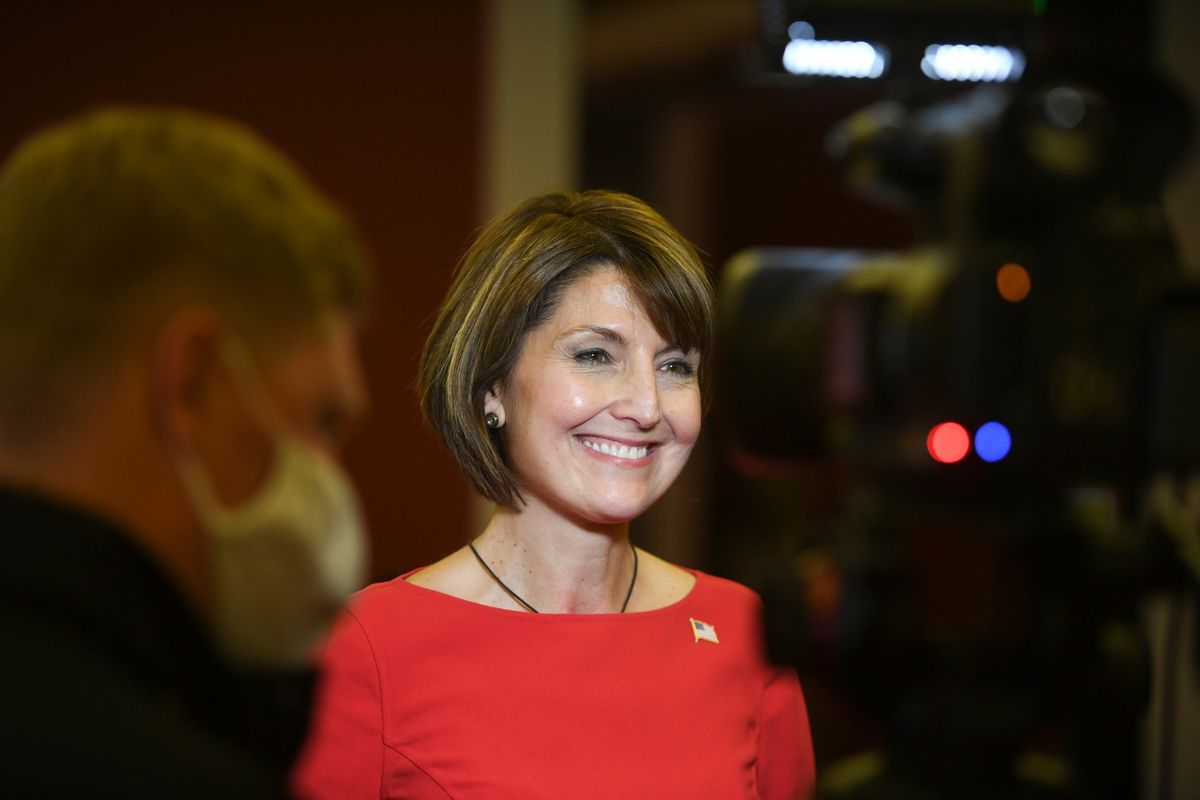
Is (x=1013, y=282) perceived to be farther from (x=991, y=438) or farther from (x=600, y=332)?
(x=600, y=332)

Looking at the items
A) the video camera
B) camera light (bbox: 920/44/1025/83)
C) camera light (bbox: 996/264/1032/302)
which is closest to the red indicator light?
the video camera

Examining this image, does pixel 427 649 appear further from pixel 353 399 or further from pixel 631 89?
pixel 631 89

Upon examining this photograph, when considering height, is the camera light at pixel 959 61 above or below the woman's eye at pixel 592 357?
above

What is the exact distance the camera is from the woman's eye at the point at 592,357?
1234 millimetres

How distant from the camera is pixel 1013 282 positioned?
4.26 feet

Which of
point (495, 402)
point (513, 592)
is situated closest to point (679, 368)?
point (495, 402)

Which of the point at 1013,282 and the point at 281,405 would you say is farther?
the point at 1013,282

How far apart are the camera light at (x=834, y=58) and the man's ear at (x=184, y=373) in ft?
4.67

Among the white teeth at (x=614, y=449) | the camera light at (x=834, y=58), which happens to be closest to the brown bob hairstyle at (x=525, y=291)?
the white teeth at (x=614, y=449)

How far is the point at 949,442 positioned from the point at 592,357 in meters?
0.39

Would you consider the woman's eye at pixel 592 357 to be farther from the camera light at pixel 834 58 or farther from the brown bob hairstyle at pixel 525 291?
the camera light at pixel 834 58

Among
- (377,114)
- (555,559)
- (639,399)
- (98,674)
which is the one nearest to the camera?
(98,674)

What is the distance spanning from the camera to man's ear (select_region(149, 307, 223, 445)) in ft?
1.91

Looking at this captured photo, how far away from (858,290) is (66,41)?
8.64 ft
